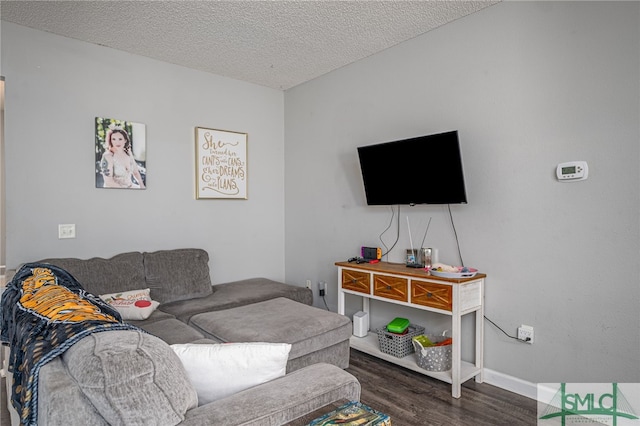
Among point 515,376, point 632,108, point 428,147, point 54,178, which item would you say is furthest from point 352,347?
point 54,178

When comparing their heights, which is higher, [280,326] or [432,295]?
[432,295]

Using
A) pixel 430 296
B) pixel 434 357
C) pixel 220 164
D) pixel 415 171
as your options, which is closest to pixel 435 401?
pixel 434 357

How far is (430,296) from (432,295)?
0.8 inches

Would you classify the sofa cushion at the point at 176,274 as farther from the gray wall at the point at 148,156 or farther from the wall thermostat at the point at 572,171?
the wall thermostat at the point at 572,171

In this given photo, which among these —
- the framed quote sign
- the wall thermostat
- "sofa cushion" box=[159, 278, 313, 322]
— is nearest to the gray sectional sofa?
"sofa cushion" box=[159, 278, 313, 322]

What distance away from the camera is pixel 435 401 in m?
2.41

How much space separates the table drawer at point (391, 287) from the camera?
2.75m

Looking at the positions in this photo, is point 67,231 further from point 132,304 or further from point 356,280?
point 356,280

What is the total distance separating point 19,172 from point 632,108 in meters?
4.02

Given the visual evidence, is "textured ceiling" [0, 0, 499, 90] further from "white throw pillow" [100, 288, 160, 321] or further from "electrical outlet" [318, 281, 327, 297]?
"electrical outlet" [318, 281, 327, 297]

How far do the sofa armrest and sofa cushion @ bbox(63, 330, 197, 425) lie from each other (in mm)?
91

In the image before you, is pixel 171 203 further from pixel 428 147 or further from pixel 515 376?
pixel 515 376

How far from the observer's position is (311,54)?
134 inches

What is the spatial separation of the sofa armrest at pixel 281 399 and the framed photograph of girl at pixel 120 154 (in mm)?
2666
